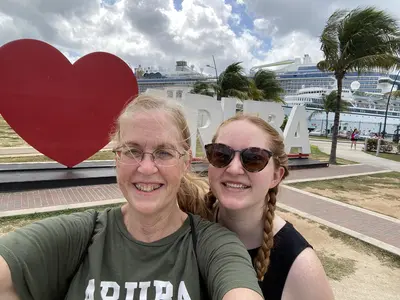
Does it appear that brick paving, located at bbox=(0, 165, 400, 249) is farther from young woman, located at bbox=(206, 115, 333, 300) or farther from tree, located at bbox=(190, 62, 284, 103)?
tree, located at bbox=(190, 62, 284, 103)

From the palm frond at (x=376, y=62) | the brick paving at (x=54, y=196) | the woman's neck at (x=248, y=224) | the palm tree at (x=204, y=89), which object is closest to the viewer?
the woman's neck at (x=248, y=224)

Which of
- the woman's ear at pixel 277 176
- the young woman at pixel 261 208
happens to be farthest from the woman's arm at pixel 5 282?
the woman's ear at pixel 277 176

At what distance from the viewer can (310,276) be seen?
1.21 m

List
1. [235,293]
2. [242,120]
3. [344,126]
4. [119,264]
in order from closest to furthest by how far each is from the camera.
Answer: [235,293] < [119,264] < [242,120] < [344,126]

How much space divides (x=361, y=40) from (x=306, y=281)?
12068mm

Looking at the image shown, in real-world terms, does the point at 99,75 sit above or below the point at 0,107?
above

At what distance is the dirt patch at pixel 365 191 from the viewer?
6398 millimetres

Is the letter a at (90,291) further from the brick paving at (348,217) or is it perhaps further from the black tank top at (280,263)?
the brick paving at (348,217)

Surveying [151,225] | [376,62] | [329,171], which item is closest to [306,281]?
[151,225]

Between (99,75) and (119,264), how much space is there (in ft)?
19.3

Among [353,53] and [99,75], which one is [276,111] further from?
[99,75]

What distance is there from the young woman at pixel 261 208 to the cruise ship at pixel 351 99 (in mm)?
35198

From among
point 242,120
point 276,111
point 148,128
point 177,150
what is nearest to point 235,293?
point 177,150

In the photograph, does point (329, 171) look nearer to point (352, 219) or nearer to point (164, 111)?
point (352, 219)
